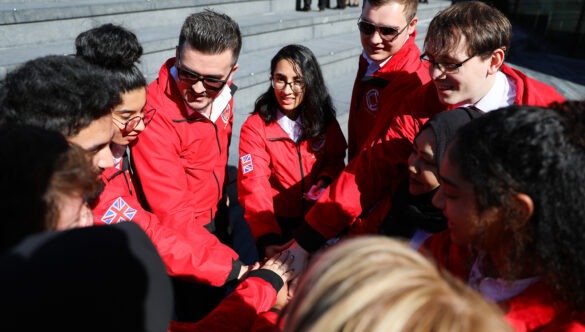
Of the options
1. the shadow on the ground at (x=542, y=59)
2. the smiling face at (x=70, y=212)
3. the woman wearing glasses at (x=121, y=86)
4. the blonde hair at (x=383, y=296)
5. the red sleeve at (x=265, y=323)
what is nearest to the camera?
the blonde hair at (x=383, y=296)

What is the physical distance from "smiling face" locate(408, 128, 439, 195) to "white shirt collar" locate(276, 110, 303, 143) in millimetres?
907

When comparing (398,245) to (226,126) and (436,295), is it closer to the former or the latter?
(436,295)

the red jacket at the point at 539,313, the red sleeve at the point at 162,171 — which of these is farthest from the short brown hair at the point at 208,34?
the red jacket at the point at 539,313

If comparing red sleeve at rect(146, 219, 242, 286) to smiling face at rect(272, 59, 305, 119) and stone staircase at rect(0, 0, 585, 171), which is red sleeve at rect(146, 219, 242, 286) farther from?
stone staircase at rect(0, 0, 585, 171)

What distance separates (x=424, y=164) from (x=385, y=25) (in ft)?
3.52

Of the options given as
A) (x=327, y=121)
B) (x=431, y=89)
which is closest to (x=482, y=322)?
(x=431, y=89)

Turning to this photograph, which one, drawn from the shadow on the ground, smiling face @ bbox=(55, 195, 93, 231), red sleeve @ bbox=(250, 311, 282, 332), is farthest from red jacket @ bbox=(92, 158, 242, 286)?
the shadow on the ground

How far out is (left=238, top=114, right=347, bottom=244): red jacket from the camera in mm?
2205

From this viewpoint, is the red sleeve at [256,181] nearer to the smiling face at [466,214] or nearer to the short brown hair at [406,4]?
the short brown hair at [406,4]

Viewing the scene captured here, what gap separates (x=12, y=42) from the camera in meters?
4.03

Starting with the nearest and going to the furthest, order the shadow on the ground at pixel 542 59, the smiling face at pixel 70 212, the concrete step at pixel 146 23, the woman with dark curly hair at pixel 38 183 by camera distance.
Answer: the woman with dark curly hair at pixel 38 183, the smiling face at pixel 70 212, the concrete step at pixel 146 23, the shadow on the ground at pixel 542 59

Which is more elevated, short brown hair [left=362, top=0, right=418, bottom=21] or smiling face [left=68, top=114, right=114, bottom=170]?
short brown hair [left=362, top=0, right=418, bottom=21]

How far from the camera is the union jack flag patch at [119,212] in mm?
1579

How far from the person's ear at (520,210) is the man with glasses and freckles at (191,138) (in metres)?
1.28
